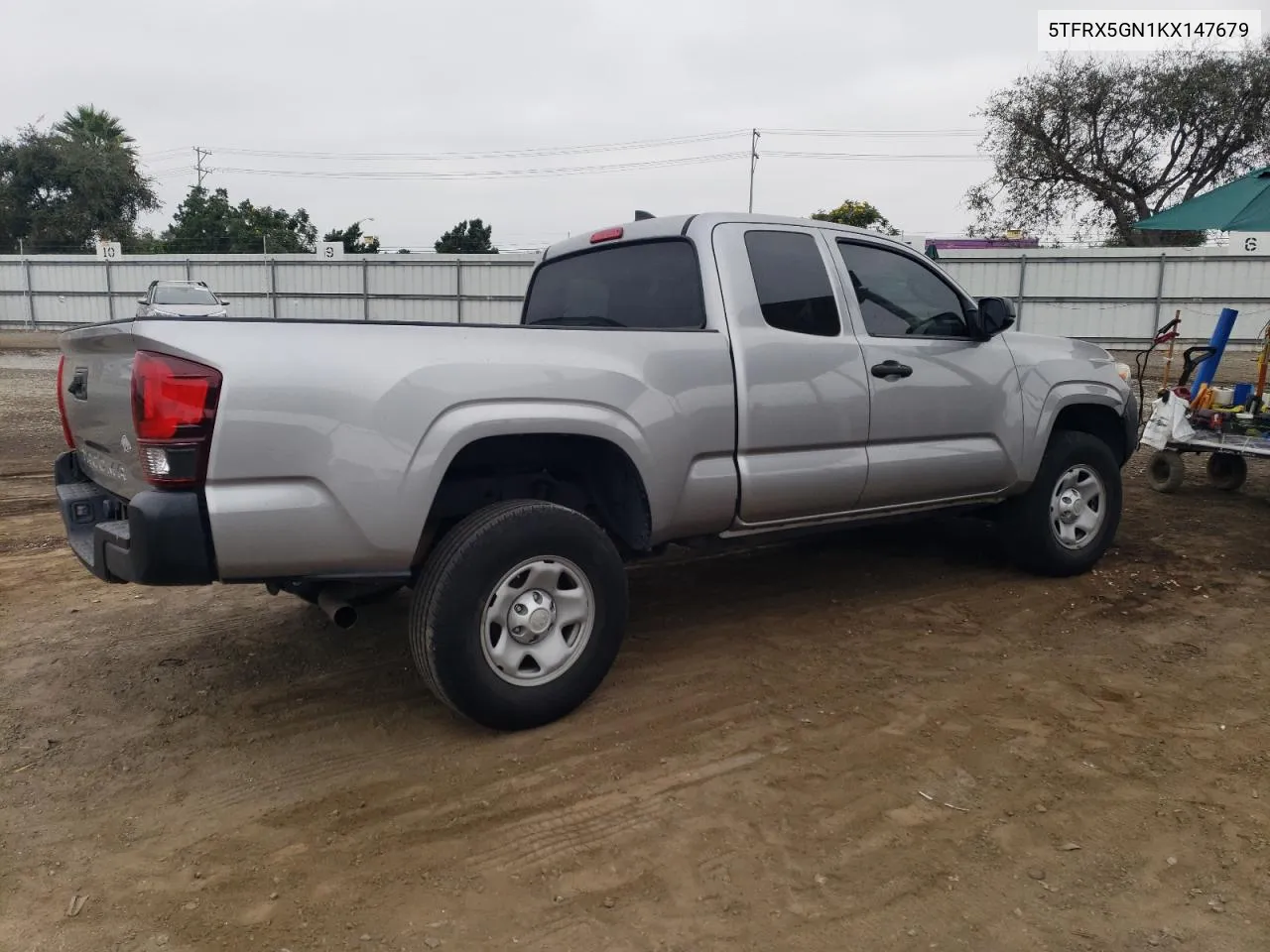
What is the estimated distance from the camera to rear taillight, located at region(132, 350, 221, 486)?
274 centimetres

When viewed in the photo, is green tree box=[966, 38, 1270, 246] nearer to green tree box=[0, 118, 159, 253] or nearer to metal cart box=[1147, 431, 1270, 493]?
metal cart box=[1147, 431, 1270, 493]

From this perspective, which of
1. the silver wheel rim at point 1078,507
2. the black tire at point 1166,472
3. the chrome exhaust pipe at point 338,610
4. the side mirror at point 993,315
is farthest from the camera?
the black tire at point 1166,472

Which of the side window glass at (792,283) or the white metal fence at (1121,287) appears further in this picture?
the white metal fence at (1121,287)

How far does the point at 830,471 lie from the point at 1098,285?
59.9 feet

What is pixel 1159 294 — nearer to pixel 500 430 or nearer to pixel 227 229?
pixel 500 430

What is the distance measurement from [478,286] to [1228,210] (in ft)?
57.4

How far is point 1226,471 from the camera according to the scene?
771 centimetres

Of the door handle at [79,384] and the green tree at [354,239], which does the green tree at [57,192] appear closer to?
the green tree at [354,239]

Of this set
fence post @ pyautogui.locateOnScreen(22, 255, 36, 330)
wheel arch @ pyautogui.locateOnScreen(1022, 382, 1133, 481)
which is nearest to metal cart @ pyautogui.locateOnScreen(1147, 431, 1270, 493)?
wheel arch @ pyautogui.locateOnScreen(1022, 382, 1133, 481)

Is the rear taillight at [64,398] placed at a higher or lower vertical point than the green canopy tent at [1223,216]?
lower

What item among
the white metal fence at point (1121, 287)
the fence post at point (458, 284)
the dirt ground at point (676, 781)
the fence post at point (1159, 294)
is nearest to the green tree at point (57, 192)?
the fence post at point (458, 284)

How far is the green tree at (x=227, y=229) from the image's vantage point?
145 ft

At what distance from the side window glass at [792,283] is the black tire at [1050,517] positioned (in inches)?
66.6

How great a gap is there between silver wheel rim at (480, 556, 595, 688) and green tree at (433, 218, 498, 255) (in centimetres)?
4722
